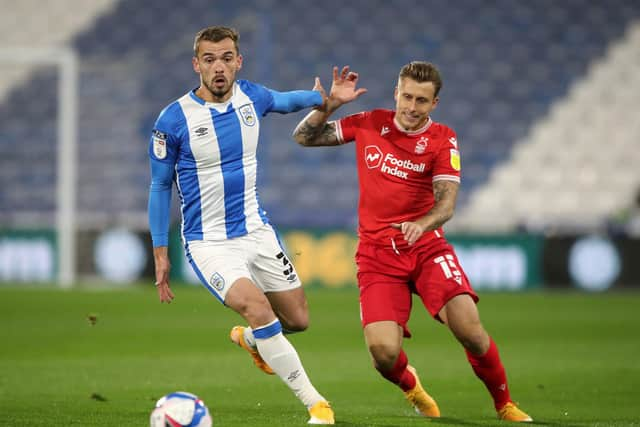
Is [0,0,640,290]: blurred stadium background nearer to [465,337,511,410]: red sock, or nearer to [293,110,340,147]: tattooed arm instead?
[293,110,340,147]: tattooed arm

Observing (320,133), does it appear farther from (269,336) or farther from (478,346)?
(478,346)

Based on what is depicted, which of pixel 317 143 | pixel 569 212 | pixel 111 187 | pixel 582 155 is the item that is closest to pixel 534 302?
pixel 569 212

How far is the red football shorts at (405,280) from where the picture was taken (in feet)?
21.8

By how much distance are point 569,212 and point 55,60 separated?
9.91 metres

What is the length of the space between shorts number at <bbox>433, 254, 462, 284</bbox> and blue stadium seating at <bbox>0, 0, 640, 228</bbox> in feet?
44.8

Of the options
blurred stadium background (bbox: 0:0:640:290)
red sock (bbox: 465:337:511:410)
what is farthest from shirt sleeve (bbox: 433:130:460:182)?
blurred stadium background (bbox: 0:0:640:290)

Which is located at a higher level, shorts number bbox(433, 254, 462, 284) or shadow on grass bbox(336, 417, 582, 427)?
shorts number bbox(433, 254, 462, 284)

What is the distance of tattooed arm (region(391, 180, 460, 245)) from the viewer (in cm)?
621

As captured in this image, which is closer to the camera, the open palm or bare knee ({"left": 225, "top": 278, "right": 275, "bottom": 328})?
bare knee ({"left": 225, "top": 278, "right": 275, "bottom": 328})

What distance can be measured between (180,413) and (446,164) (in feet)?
7.48

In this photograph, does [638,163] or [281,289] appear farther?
[638,163]

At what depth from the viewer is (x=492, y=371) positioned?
22.0 ft

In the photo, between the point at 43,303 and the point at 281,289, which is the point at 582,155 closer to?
the point at 43,303

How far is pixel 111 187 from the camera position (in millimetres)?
22125
